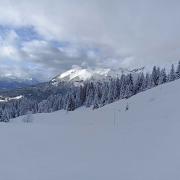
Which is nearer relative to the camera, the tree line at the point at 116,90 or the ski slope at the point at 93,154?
the ski slope at the point at 93,154

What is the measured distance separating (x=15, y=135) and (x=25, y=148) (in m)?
3.24

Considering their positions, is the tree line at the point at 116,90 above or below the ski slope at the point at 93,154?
above

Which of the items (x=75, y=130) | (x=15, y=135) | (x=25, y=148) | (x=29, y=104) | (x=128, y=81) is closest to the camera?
(x=25, y=148)

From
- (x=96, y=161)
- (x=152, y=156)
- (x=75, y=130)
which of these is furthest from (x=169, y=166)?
(x=75, y=130)

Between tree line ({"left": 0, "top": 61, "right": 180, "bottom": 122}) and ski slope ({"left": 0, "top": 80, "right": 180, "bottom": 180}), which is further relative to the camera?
tree line ({"left": 0, "top": 61, "right": 180, "bottom": 122})

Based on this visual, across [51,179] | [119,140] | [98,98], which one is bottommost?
[51,179]

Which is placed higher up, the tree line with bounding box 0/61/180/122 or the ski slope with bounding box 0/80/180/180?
the tree line with bounding box 0/61/180/122

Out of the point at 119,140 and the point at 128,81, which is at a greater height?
the point at 128,81

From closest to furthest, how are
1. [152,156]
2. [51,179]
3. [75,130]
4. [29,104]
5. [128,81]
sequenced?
[51,179], [152,156], [75,130], [128,81], [29,104]

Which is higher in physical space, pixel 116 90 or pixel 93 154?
pixel 116 90

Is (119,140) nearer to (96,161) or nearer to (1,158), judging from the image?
(96,161)

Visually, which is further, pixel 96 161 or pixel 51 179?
pixel 96 161

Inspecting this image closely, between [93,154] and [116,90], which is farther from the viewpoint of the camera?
[116,90]

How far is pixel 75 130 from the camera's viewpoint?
22.6m
